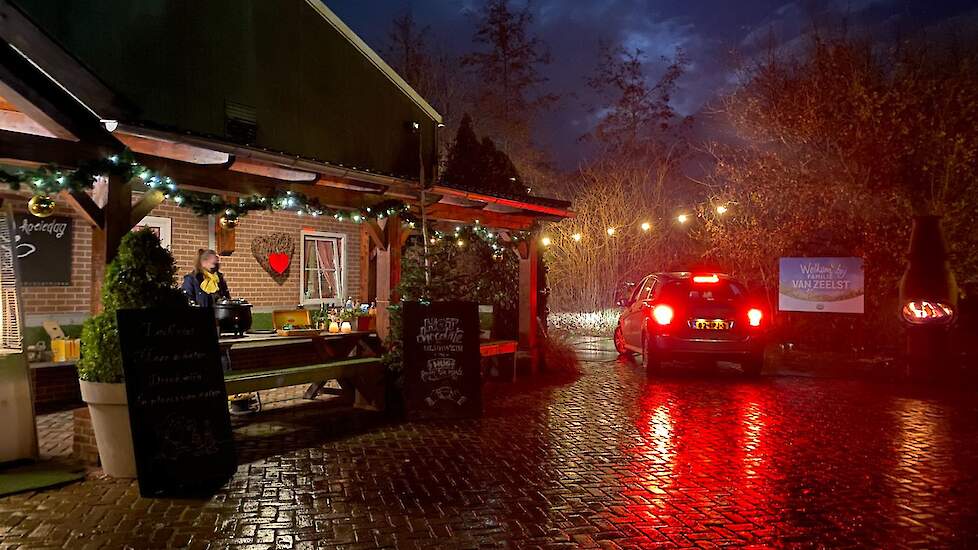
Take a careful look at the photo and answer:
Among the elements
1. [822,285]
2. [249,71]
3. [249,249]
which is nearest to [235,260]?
[249,249]

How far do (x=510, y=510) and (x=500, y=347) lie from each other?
589 centimetres

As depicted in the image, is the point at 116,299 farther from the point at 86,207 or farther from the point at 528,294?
the point at 528,294

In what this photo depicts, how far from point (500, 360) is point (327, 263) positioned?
4113mm

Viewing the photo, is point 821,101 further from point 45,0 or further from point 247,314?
point 45,0

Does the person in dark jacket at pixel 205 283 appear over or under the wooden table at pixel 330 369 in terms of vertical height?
over

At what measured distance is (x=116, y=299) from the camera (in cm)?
570

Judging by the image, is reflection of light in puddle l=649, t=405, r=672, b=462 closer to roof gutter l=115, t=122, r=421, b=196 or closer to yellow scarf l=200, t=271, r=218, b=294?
roof gutter l=115, t=122, r=421, b=196

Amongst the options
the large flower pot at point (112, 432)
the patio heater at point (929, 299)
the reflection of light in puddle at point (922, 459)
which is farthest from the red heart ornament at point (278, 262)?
the patio heater at point (929, 299)

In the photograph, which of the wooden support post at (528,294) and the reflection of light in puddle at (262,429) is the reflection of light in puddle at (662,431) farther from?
the reflection of light in puddle at (262,429)

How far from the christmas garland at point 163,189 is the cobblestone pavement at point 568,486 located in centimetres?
243

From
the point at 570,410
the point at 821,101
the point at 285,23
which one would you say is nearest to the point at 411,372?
the point at 570,410

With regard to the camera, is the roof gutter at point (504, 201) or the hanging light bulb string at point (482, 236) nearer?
the roof gutter at point (504, 201)

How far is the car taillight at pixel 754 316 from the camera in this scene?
11070 millimetres

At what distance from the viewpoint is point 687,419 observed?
8.16 meters
